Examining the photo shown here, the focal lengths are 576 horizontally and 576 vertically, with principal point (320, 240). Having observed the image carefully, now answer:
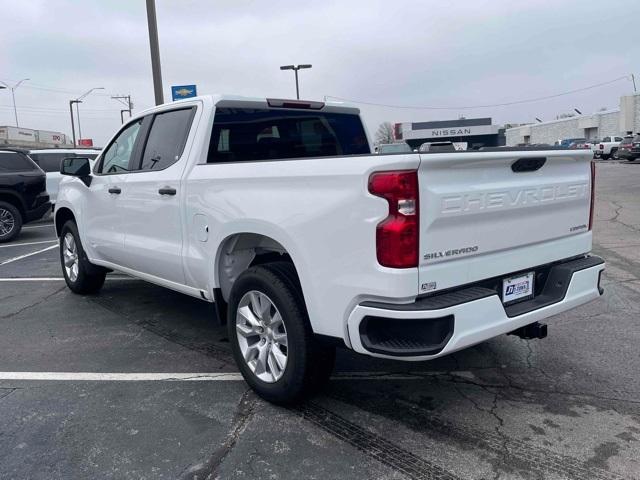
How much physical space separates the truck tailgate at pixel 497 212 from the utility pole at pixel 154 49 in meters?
11.4

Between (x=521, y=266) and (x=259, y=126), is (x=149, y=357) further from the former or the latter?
(x=521, y=266)

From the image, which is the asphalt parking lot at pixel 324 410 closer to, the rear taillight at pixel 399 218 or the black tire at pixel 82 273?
the black tire at pixel 82 273

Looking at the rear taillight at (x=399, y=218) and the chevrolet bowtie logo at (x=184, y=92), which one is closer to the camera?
the rear taillight at (x=399, y=218)

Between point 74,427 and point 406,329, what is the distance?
2127 mm

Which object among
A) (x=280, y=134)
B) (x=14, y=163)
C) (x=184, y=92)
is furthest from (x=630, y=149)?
(x=280, y=134)

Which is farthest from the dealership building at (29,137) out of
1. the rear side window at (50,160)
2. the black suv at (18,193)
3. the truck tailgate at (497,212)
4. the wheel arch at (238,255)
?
the truck tailgate at (497,212)

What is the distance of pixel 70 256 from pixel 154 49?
7837 millimetres

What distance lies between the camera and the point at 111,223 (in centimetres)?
547

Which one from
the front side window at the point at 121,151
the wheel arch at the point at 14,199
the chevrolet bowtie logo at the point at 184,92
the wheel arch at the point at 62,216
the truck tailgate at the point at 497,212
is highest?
the chevrolet bowtie logo at the point at 184,92

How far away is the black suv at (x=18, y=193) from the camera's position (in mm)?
11750

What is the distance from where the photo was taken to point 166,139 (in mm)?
4789

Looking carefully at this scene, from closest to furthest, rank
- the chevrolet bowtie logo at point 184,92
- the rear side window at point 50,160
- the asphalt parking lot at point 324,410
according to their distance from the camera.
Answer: the asphalt parking lot at point 324,410
the chevrolet bowtie logo at point 184,92
the rear side window at point 50,160

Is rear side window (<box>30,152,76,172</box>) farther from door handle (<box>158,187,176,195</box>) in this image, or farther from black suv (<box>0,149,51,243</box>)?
door handle (<box>158,187,176,195</box>)

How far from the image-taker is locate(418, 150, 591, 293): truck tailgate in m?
2.90
